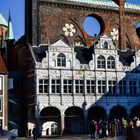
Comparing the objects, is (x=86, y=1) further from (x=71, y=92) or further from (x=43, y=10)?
(x=71, y=92)

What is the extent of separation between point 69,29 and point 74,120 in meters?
14.6

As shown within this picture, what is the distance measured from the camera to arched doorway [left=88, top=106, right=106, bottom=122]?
165ft

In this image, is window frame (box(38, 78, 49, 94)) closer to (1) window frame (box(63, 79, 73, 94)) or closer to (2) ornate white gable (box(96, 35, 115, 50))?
(1) window frame (box(63, 79, 73, 94))

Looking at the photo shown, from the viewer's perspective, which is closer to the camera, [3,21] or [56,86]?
[56,86]

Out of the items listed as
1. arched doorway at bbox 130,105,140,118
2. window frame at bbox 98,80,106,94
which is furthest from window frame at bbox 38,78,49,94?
arched doorway at bbox 130,105,140,118

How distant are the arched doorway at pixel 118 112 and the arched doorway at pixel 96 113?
120cm

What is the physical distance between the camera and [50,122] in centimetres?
4853

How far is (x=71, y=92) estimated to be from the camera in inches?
1909

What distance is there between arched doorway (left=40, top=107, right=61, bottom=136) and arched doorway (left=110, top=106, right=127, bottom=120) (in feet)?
22.5

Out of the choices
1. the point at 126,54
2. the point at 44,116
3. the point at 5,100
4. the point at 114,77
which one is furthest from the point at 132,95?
the point at 5,100

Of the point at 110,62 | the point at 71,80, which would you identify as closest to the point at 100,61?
the point at 110,62

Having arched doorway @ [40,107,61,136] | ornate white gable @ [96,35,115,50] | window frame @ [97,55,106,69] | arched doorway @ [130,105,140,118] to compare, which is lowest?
arched doorway @ [40,107,61,136]

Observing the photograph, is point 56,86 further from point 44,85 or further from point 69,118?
point 69,118

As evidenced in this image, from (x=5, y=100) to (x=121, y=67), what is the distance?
1418 cm
